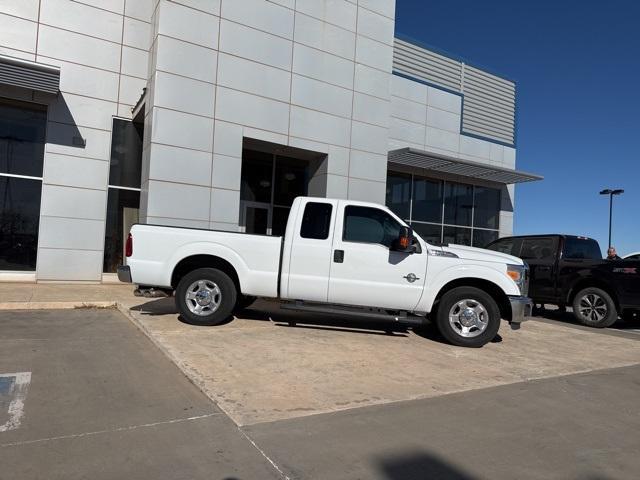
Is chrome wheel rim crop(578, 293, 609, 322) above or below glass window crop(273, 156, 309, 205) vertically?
below

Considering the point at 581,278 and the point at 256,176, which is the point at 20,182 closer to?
the point at 256,176

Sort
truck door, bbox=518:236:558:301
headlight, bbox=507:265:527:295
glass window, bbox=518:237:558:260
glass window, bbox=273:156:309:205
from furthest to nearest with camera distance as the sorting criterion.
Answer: glass window, bbox=273:156:309:205, glass window, bbox=518:237:558:260, truck door, bbox=518:236:558:301, headlight, bbox=507:265:527:295

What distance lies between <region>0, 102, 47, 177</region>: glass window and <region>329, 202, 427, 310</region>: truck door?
30.5 feet

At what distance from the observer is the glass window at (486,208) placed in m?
21.6

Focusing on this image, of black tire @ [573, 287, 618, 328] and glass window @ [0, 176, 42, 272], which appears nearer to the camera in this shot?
black tire @ [573, 287, 618, 328]

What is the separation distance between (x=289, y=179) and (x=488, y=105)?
1037cm

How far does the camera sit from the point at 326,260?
7527 mm

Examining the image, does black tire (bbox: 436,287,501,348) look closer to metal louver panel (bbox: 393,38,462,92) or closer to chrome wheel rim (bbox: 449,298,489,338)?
chrome wheel rim (bbox: 449,298,489,338)

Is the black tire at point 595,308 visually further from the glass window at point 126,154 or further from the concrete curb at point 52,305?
the glass window at point 126,154

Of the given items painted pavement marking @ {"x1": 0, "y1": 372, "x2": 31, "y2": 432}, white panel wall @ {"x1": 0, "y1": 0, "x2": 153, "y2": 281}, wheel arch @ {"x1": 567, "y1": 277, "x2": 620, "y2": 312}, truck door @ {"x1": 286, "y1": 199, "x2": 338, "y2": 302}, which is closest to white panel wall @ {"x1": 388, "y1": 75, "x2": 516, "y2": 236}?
wheel arch @ {"x1": 567, "y1": 277, "x2": 620, "y2": 312}

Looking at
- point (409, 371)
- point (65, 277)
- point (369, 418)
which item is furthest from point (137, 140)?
point (369, 418)

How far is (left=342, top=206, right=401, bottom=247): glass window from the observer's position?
24.9 ft

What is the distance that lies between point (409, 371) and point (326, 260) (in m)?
2.26

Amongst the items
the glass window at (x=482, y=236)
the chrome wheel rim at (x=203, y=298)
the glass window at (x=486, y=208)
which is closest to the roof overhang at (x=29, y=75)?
the chrome wheel rim at (x=203, y=298)
